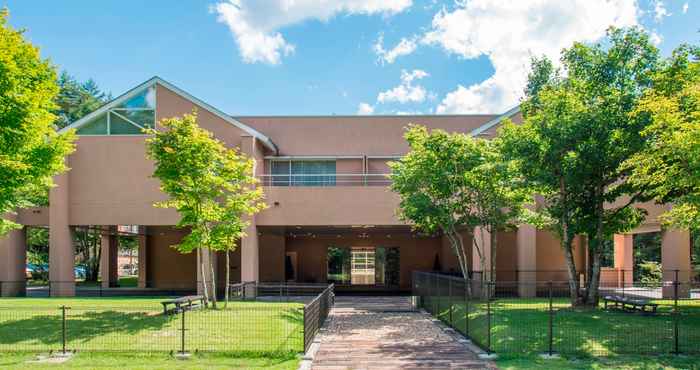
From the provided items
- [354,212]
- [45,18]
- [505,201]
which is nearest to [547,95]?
[505,201]

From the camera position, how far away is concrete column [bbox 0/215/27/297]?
82.5ft

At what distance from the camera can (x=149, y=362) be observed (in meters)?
10.9

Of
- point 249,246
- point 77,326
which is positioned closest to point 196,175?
point 77,326

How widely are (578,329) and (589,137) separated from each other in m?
5.74

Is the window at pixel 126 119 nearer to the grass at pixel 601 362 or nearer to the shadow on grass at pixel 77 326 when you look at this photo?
the shadow on grass at pixel 77 326

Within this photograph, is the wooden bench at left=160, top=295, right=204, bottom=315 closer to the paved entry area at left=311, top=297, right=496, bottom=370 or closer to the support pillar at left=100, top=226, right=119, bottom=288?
the paved entry area at left=311, top=297, right=496, bottom=370

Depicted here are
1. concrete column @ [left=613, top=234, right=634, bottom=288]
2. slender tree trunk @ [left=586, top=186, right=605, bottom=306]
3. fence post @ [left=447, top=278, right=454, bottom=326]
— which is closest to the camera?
fence post @ [left=447, top=278, right=454, bottom=326]

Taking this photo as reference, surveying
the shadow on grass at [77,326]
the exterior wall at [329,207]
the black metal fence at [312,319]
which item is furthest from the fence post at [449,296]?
the exterior wall at [329,207]

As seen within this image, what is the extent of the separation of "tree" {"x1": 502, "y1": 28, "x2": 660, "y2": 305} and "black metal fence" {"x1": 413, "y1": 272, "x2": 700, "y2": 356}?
6.39ft

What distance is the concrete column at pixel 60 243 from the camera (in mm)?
24469

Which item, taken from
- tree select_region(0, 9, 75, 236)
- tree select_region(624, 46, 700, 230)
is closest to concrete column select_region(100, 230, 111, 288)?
tree select_region(0, 9, 75, 236)

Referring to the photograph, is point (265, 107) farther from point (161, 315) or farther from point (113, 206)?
point (161, 315)

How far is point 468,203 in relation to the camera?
65.9 ft

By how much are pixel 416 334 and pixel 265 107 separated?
28.3 metres
